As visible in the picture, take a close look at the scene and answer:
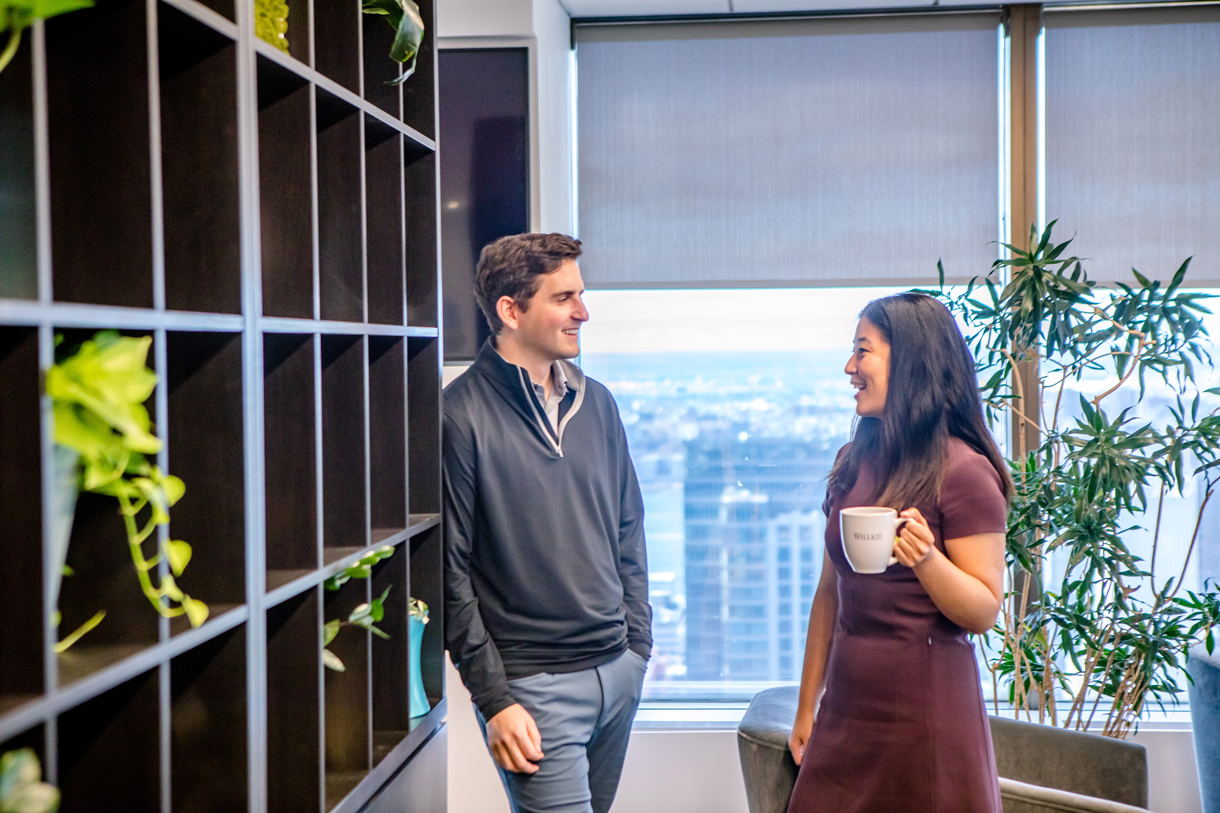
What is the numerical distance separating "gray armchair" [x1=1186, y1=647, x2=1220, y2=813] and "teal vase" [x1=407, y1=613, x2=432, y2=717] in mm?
2277

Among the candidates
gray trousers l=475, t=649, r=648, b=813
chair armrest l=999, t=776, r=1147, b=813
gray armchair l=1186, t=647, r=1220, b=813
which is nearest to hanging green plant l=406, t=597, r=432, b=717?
gray trousers l=475, t=649, r=648, b=813

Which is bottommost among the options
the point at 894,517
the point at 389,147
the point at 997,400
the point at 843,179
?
the point at 894,517

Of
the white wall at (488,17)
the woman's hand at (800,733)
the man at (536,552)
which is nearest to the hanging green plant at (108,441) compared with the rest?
the man at (536,552)

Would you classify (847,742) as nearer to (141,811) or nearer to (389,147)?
(141,811)

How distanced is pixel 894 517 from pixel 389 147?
3.32 feet

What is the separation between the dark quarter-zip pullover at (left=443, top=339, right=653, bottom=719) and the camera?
1.68 meters

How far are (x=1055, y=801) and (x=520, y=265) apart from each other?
60.7 inches

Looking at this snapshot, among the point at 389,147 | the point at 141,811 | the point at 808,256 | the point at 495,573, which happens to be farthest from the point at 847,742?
the point at 808,256

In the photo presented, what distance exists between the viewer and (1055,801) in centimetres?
184

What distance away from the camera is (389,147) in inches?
57.3

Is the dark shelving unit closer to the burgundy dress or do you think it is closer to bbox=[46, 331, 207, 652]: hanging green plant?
bbox=[46, 331, 207, 652]: hanging green plant

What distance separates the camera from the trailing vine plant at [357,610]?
1.22 metres

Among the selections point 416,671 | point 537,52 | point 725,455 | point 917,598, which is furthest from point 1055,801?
point 537,52

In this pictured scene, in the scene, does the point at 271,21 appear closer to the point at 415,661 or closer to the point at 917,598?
the point at 415,661
